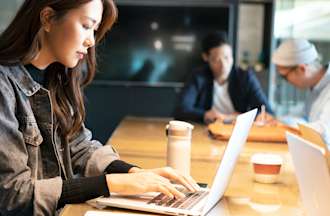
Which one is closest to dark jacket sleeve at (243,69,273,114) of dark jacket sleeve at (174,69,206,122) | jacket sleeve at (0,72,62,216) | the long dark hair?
dark jacket sleeve at (174,69,206,122)

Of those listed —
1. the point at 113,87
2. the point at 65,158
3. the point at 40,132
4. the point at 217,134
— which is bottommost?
the point at 113,87

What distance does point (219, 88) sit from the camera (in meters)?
3.33

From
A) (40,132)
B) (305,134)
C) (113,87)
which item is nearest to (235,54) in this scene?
(113,87)

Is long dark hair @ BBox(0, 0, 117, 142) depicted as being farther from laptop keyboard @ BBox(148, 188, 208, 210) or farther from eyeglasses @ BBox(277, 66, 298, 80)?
eyeglasses @ BBox(277, 66, 298, 80)

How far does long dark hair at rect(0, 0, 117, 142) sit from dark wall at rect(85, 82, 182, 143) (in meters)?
3.05

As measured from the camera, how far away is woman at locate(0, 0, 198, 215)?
126 centimetres

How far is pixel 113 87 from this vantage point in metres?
4.83

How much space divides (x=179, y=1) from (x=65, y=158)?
11.2 ft

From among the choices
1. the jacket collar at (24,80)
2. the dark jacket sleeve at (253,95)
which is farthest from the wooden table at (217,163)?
the dark jacket sleeve at (253,95)

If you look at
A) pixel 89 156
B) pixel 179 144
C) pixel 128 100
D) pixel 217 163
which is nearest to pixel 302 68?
pixel 217 163

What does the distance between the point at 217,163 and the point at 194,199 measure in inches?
24.0

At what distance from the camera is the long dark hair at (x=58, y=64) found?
1382 mm

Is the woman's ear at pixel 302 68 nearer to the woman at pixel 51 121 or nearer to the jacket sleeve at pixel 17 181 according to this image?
the woman at pixel 51 121

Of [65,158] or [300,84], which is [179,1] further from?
[65,158]
